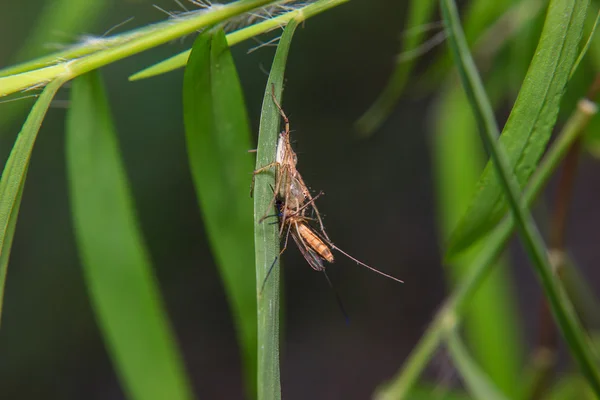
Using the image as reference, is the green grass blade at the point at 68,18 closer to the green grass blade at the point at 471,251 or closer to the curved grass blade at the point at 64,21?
the curved grass blade at the point at 64,21

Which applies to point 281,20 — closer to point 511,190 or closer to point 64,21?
point 511,190

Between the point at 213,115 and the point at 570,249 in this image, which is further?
the point at 570,249

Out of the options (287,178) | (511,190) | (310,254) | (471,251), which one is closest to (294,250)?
(471,251)

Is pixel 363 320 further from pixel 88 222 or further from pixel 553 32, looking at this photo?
pixel 553 32

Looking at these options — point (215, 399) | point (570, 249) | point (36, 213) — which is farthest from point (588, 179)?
point (36, 213)

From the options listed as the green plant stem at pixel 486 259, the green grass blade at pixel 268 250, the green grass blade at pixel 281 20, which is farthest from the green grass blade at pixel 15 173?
the green plant stem at pixel 486 259
